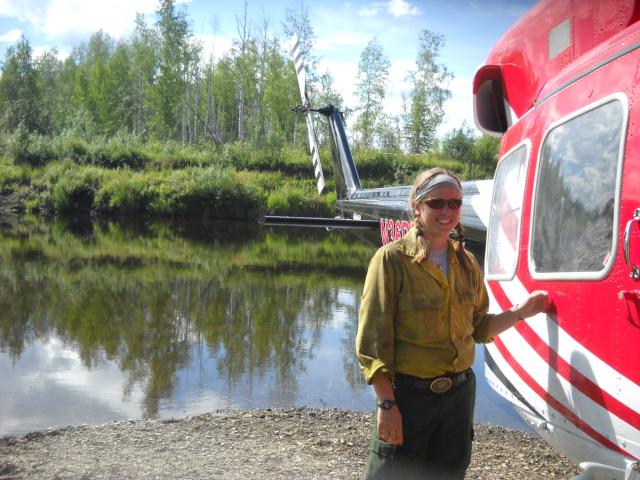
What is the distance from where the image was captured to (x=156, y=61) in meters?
47.8

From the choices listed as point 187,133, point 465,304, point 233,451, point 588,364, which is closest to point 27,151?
point 187,133

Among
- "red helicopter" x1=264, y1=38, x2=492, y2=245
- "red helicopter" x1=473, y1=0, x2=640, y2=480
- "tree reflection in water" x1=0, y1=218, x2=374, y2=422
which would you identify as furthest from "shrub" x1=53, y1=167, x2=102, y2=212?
"red helicopter" x1=473, y1=0, x2=640, y2=480

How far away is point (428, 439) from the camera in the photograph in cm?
236

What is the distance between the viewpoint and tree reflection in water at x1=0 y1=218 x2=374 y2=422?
7.03 metres

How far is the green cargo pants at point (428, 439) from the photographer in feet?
7.56

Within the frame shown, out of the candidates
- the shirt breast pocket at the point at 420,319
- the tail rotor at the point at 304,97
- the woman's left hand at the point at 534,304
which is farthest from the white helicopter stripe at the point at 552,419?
the tail rotor at the point at 304,97

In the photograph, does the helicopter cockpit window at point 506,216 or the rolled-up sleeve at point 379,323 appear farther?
the helicopter cockpit window at point 506,216

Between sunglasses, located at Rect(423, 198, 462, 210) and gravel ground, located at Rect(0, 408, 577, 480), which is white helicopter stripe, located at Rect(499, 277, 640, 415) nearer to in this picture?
sunglasses, located at Rect(423, 198, 462, 210)

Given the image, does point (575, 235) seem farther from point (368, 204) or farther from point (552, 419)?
point (368, 204)

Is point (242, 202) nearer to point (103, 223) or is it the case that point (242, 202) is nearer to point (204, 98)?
point (103, 223)

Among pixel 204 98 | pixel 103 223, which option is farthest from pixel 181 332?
pixel 204 98

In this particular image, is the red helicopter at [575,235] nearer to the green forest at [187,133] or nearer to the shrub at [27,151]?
the green forest at [187,133]

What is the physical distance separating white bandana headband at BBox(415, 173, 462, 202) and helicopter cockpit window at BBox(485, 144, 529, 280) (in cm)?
95

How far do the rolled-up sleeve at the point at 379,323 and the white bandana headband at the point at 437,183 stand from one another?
301mm
